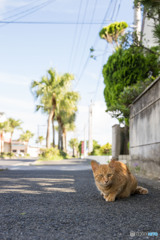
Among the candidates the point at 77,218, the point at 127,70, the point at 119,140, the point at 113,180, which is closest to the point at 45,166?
the point at 119,140

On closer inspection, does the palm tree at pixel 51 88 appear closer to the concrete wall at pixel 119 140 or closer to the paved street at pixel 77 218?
the concrete wall at pixel 119 140

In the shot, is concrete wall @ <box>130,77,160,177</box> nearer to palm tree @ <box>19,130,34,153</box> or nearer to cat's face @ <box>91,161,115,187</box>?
cat's face @ <box>91,161,115,187</box>

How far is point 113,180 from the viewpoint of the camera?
13.2 feet

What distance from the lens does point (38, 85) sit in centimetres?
3164

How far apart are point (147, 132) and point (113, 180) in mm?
4027

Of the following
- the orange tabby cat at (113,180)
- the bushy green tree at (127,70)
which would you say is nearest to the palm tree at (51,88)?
the bushy green tree at (127,70)

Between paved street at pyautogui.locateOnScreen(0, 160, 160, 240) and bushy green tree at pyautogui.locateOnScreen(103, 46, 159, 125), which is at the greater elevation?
bushy green tree at pyautogui.locateOnScreen(103, 46, 159, 125)

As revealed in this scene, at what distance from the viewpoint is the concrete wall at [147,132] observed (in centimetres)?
693

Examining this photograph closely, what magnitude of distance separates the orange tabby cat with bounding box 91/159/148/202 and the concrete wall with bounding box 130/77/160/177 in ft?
8.41

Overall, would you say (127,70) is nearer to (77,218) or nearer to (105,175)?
(105,175)

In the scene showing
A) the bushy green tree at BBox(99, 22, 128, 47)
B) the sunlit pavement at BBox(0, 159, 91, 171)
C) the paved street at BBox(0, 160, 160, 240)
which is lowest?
the sunlit pavement at BBox(0, 159, 91, 171)

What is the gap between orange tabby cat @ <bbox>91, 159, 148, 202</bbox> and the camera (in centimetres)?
399

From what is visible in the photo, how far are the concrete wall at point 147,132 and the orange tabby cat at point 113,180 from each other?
256 cm

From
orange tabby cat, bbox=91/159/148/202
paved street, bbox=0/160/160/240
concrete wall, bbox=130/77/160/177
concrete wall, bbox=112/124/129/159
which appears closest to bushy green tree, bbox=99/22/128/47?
concrete wall, bbox=112/124/129/159
